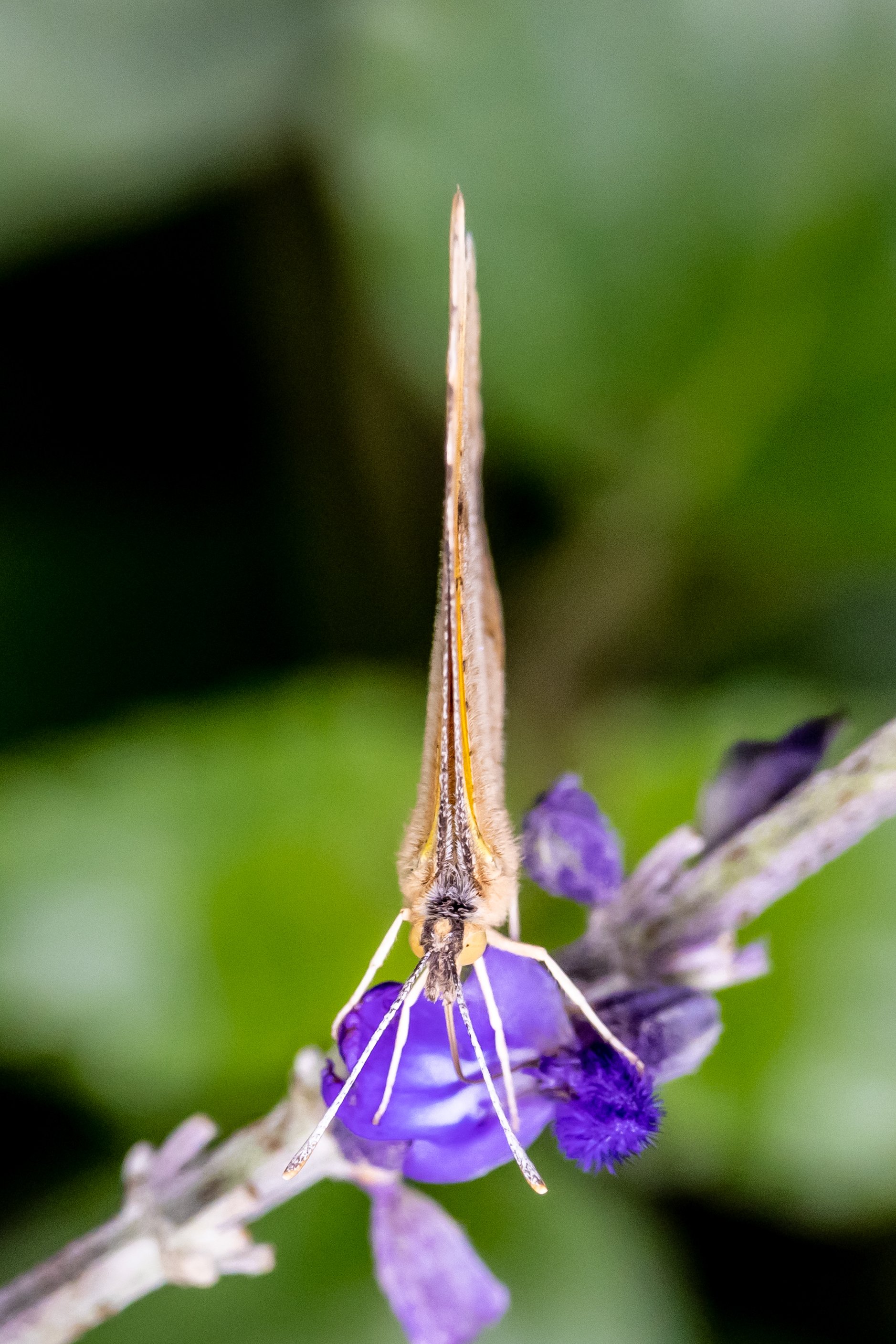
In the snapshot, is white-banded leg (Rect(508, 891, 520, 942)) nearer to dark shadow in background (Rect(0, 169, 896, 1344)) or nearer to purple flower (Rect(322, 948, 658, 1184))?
purple flower (Rect(322, 948, 658, 1184))

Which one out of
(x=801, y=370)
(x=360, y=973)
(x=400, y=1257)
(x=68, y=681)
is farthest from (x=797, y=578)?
(x=400, y=1257)

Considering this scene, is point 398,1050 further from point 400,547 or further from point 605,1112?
point 400,547

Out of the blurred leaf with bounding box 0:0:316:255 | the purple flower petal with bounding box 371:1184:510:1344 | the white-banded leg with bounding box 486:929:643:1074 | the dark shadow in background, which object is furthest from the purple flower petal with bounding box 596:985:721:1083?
the blurred leaf with bounding box 0:0:316:255

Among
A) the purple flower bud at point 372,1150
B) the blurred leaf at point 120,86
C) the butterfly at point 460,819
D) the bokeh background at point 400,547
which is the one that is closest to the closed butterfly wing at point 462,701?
the butterfly at point 460,819

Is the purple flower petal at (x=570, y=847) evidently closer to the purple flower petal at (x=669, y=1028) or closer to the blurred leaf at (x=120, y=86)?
the purple flower petal at (x=669, y=1028)

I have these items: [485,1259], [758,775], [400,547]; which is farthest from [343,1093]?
[400,547]
